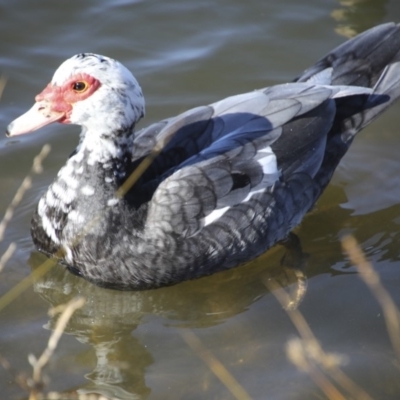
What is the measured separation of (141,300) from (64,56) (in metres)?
3.05

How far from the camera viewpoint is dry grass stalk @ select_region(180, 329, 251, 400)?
4.88m

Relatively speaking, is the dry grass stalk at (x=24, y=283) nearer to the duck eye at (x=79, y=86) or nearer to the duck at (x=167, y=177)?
the duck at (x=167, y=177)

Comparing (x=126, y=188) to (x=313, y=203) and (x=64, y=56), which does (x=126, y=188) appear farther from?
(x=64, y=56)

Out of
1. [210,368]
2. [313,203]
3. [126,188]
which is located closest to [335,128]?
[313,203]

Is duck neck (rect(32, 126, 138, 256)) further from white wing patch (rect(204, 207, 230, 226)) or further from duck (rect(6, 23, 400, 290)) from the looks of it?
white wing patch (rect(204, 207, 230, 226))

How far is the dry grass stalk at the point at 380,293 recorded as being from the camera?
511 centimetres

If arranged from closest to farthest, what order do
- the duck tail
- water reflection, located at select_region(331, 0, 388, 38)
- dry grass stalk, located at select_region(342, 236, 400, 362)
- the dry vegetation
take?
the dry vegetation, dry grass stalk, located at select_region(342, 236, 400, 362), the duck tail, water reflection, located at select_region(331, 0, 388, 38)

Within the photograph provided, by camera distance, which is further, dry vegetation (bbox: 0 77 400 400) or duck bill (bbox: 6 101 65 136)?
duck bill (bbox: 6 101 65 136)

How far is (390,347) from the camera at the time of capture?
5.26 metres

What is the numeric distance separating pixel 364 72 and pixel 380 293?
1.84 m

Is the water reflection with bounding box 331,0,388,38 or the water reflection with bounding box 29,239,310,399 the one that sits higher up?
the water reflection with bounding box 331,0,388,38

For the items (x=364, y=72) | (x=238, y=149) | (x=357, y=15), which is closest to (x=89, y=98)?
(x=238, y=149)

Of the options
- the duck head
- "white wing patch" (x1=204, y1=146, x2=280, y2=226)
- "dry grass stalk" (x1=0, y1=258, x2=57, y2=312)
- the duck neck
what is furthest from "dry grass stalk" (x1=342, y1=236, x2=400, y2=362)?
"dry grass stalk" (x1=0, y1=258, x2=57, y2=312)

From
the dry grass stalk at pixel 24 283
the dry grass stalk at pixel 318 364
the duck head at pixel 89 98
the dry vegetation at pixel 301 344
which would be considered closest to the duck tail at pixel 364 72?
the dry vegetation at pixel 301 344
